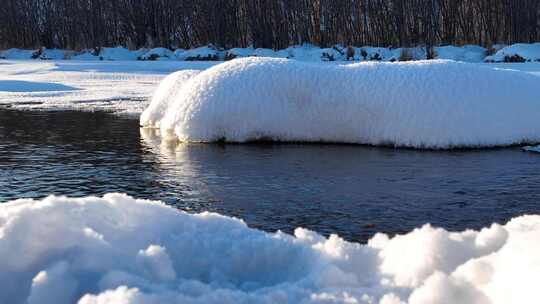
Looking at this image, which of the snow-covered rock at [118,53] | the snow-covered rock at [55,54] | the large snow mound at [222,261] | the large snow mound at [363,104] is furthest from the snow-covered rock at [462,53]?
the large snow mound at [222,261]

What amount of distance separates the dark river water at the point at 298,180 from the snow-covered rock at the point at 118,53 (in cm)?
1884

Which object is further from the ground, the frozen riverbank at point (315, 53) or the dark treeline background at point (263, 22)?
the dark treeline background at point (263, 22)

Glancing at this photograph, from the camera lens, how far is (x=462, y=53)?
2120 cm

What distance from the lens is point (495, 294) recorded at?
241 cm

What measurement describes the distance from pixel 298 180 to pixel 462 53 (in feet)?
52.1

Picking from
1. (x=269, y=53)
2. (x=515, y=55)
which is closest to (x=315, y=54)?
(x=269, y=53)

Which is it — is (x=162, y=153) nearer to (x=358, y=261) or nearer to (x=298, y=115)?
(x=298, y=115)

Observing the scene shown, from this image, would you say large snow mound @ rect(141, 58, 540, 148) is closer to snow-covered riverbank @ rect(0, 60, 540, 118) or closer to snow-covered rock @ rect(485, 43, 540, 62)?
snow-covered riverbank @ rect(0, 60, 540, 118)

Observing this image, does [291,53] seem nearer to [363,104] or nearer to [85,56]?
[85,56]

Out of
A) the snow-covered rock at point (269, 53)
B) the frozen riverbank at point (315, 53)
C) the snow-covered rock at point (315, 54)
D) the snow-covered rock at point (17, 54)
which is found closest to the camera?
the frozen riverbank at point (315, 53)

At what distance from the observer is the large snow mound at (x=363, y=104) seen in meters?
7.96

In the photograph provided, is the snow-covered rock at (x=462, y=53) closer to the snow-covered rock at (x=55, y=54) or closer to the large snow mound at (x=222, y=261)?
the snow-covered rock at (x=55, y=54)

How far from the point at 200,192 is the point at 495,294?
389cm

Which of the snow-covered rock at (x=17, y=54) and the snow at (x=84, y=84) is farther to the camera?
the snow-covered rock at (x=17, y=54)
